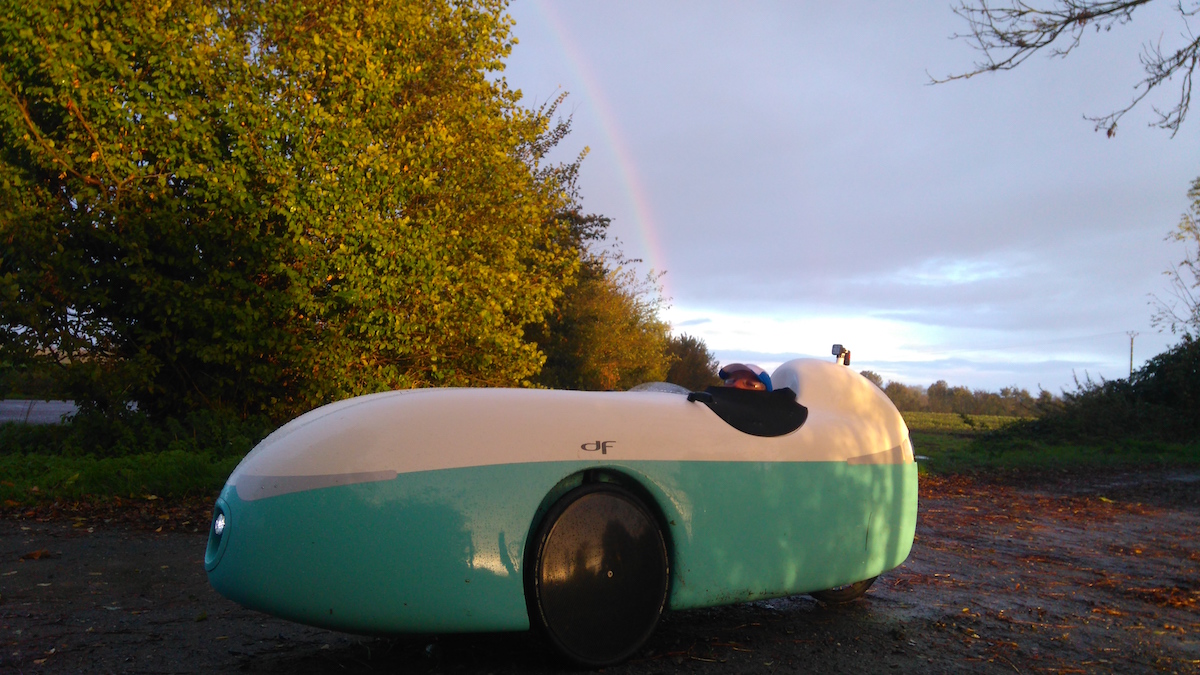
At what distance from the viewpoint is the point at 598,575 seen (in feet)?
11.3

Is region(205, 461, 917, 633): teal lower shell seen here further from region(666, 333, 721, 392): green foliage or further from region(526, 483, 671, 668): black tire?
region(666, 333, 721, 392): green foliage

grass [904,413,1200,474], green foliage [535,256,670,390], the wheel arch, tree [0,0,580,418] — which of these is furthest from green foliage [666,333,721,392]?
the wheel arch

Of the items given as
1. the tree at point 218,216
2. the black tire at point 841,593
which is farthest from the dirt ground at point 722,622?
the tree at point 218,216

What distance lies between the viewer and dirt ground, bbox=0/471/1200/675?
3.63 metres

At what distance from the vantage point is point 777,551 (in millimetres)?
3920

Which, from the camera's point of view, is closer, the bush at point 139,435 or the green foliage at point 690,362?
the bush at point 139,435

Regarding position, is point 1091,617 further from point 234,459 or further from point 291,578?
point 234,459

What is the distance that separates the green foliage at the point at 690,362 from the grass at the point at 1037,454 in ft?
45.3

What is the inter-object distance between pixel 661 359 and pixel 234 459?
23407mm

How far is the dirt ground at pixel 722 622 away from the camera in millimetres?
3627

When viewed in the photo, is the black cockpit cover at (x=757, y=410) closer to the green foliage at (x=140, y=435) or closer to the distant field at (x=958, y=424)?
the green foliage at (x=140, y=435)

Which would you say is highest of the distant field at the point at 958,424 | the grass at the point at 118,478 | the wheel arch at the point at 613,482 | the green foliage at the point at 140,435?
the distant field at the point at 958,424

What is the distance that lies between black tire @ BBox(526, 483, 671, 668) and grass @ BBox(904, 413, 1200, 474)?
38.7ft

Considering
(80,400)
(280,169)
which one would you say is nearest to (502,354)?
(280,169)
